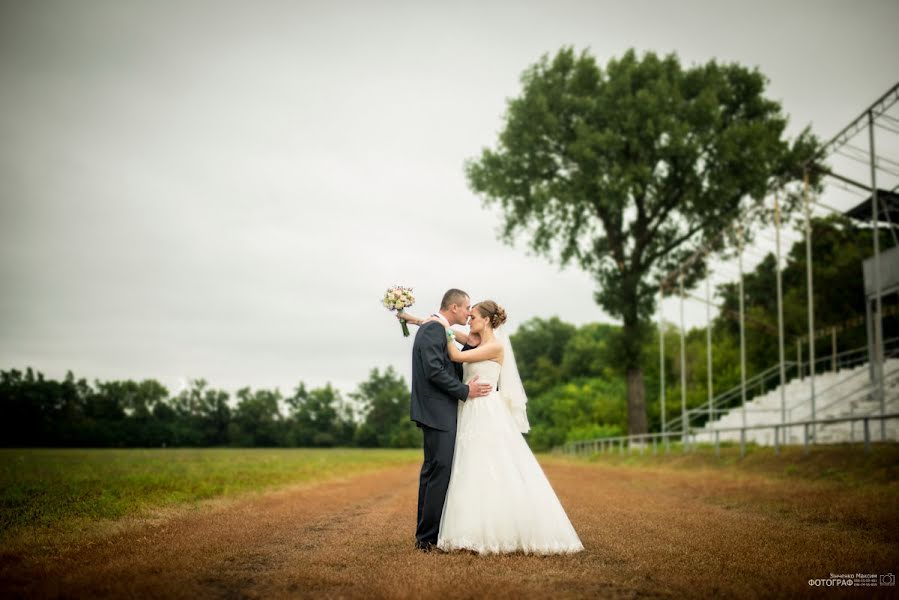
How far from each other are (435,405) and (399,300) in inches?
49.4

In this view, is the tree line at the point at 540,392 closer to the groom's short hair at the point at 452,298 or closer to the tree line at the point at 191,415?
the tree line at the point at 191,415

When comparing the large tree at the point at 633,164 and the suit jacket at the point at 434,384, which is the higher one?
the large tree at the point at 633,164

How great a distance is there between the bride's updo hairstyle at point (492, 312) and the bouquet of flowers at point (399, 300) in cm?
79

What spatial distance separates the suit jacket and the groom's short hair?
266mm

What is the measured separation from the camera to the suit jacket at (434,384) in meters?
7.01

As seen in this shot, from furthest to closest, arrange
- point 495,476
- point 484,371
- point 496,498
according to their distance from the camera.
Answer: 1. point 484,371
2. point 495,476
3. point 496,498

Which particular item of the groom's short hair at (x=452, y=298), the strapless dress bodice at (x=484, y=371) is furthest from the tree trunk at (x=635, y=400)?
the groom's short hair at (x=452, y=298)

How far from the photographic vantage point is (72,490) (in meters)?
11.1

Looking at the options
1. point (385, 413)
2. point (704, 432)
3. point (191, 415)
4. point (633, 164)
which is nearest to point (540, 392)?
point (385, 413)

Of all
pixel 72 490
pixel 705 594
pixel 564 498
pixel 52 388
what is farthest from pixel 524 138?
pixel 52 388

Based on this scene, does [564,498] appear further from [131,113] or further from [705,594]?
[131,113]

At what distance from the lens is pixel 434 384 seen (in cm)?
714

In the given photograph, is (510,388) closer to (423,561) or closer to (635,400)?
(423,561)

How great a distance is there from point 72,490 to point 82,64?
19.4m
